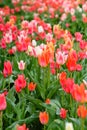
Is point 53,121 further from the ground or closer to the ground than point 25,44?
closer to the ground

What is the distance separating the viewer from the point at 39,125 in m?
3.89

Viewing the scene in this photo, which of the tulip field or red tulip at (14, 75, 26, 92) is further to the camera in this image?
red tulip at (14, 75, 26, 92)

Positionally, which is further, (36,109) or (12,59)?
(12,59)

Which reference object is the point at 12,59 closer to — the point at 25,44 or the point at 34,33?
the point at 25,44

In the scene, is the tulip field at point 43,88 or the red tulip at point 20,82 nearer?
the tulip field at point 43,88

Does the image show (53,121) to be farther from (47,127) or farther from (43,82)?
(43,82)

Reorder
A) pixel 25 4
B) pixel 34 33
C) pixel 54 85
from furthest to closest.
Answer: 1. pixel 25 4
2. pixel 34 33
3. pixel 54 85

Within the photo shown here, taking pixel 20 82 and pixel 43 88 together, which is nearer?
pixel 20 82

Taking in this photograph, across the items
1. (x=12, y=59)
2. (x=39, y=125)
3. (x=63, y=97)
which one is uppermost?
(x=12, y=59)

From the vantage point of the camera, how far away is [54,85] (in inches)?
163

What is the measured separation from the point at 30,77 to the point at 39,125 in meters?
0.68

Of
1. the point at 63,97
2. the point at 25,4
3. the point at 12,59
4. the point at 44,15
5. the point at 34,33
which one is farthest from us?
the point at 25,4

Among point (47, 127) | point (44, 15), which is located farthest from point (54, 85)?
point (44, 15)

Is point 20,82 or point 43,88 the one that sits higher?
point 20,82
